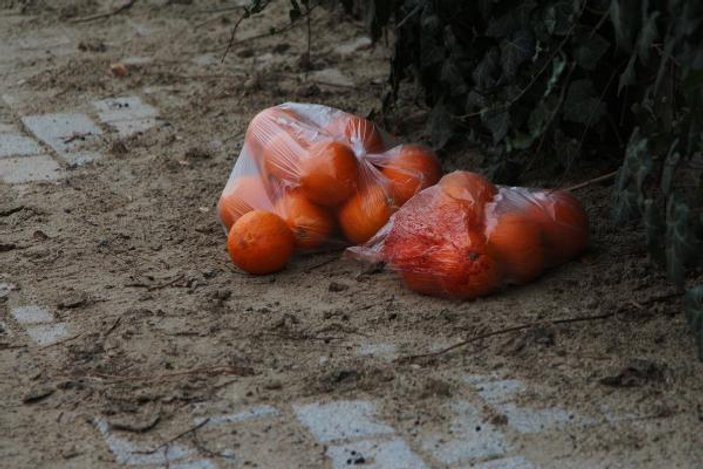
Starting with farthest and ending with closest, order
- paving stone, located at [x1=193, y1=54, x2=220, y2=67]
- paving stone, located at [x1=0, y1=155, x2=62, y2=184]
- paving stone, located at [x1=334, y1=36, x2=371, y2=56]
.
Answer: paving stone, located at [x1=334, y1=36, x2=371, y2=56] → paving stone, located at [x1=193, y1=54, x2=220, y2=67] → paving stone, located at [x1=0, y1=155, x2=62, y2=184]

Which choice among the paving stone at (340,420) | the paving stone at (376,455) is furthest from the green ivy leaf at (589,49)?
the paving stone at (376,455)

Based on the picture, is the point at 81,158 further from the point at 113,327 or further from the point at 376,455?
the point at 376,455

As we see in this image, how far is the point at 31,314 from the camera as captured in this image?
381 centimetres

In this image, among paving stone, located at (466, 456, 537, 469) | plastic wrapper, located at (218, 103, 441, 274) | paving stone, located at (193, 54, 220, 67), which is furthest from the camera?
paving stone, located at (193, 54, 220, 67)

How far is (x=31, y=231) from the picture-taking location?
443 centimetres

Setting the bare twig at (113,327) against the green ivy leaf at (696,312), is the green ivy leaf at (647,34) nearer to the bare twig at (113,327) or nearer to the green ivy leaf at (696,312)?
the green ivy leaf at (696,312)

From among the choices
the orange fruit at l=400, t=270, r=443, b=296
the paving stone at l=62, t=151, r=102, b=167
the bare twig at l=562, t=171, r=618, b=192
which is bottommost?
the paving stone at l=62, t=151, r=102, b=167

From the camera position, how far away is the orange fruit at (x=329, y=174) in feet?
13.2

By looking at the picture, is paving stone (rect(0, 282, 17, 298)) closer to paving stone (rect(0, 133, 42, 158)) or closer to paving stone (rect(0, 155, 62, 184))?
paving stone (rect(0, 155, 62, 184))

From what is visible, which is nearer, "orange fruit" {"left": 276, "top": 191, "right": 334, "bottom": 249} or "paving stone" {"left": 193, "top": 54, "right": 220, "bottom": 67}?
"orange fruit" {"left": 276, "top": 191, "right": 334, "bottom": 249}

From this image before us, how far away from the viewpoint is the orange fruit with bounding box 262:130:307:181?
13.4 feet

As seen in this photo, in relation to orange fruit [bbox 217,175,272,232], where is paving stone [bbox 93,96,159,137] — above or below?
below

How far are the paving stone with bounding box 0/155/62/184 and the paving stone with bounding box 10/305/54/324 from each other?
3.86ft

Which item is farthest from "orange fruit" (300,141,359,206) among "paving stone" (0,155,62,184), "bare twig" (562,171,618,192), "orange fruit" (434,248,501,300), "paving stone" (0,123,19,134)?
"paving stone" (0,123,19,134)
